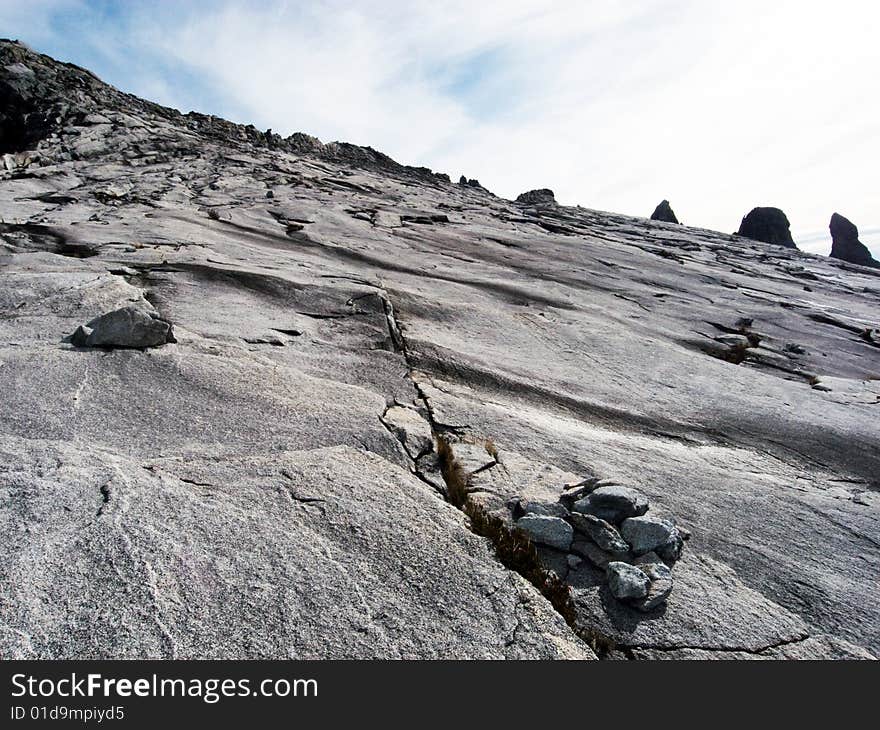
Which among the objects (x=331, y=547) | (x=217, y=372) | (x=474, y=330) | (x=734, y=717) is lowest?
(x=734, y=717)

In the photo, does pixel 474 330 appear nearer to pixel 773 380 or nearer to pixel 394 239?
pixel 773 380

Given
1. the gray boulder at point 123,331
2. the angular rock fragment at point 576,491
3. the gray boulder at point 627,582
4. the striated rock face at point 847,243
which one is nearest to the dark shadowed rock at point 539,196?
the striated rock face at point 847,243

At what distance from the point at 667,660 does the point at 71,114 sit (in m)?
31.7

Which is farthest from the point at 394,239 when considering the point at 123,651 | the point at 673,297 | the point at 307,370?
the point at 123,651

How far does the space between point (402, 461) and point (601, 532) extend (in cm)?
199

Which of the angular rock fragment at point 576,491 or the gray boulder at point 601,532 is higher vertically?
the angular rock fragment at point 576,491

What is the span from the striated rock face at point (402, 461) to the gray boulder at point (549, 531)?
2 cm

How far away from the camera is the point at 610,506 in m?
4.65

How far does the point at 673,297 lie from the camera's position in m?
14.4

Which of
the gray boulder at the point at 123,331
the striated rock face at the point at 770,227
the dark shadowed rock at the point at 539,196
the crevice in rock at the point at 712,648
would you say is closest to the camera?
the crevice in rock at the point at 712,648

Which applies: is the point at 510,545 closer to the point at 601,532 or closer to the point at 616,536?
the point at 601,532

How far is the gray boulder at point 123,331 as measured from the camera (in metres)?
6.54

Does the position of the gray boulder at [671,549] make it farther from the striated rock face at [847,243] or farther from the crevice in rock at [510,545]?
the striated rock face at [847,243]

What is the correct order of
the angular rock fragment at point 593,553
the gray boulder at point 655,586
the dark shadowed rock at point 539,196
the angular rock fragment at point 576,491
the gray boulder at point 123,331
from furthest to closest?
the dark shadowed rock at point 539,196, the gray boulder at point 123,331, the angular rock fragment at point 576,491, the angular rock fragment at point 593,553, the gray boulder at point 655,586
